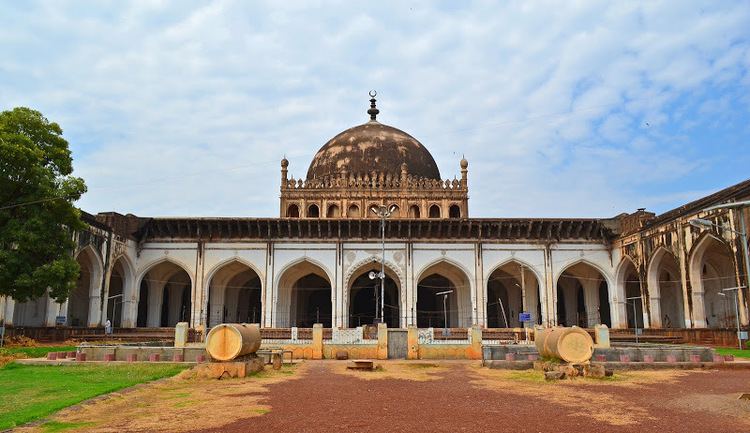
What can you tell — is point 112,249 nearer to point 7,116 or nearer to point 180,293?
point 180,293

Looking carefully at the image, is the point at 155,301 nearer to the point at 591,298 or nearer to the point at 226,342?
the point at 226,342

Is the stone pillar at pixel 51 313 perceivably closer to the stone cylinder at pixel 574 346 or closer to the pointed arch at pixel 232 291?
the pointed arch at pixel 232 291

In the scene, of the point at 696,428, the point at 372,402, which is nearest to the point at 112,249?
the point at 372,402

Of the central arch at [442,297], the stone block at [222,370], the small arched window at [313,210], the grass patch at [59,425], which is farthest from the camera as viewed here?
the small arched window at [313,210]

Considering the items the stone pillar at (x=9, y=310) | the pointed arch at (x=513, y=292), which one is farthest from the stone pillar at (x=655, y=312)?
the stone pillar at (x=9, y=310)

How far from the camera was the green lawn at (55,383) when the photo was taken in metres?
7.55

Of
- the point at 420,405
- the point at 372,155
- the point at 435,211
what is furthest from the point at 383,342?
the point at 372,155

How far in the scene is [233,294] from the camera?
3288 centimetres

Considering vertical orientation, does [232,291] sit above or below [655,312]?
above

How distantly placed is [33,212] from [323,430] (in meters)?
14.5

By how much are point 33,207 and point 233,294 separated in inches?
638

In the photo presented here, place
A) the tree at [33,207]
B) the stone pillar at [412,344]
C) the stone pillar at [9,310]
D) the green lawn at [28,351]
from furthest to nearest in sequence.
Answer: the stone pillar at [9,310], the stone pillar at [412,344], the tree at [33,207], the green lawn at [28,351]

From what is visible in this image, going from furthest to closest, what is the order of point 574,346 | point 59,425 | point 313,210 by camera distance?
point 313,210
point 574,346
point 59,425

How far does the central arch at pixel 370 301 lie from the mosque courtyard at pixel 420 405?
20.3 m
